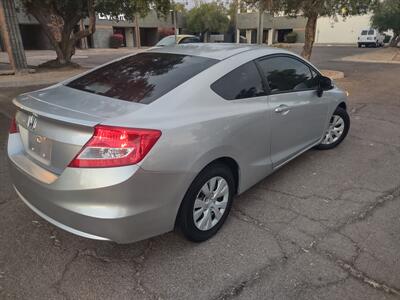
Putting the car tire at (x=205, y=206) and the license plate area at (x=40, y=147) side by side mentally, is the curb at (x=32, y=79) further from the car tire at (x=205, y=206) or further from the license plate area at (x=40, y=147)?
the car tire at (x=205, y=206)

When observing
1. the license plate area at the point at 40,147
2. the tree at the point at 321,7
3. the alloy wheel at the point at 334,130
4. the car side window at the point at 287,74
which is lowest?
the alloy wheel at the point at 334,130

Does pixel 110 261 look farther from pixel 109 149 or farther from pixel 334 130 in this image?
pixel 334 130

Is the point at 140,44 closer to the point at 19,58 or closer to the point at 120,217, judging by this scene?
the point at 19,58

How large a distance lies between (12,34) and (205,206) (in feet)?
43.7

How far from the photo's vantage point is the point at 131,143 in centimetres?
225

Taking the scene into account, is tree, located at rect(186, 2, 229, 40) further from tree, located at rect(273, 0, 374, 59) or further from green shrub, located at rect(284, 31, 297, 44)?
tree, located at rect(273, 0, 374, 59)

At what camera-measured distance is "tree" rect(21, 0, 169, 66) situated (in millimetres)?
13547

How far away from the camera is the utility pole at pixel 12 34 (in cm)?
1267

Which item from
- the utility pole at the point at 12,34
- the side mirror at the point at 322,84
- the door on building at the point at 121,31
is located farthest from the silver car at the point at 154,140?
the door on building at the point at 121,31

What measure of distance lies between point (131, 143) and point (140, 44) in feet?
161

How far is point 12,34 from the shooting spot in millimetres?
12984

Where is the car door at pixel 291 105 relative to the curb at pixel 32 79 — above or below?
above

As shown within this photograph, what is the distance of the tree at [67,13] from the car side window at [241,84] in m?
10.3

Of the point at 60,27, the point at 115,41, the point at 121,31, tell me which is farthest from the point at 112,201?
the point at 121,31
